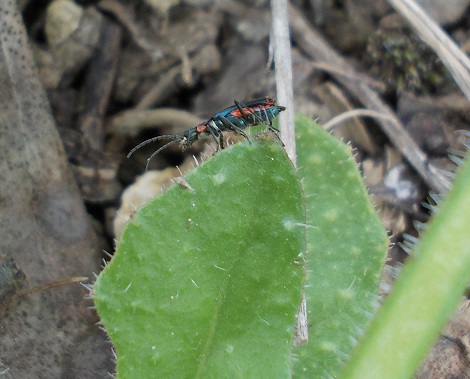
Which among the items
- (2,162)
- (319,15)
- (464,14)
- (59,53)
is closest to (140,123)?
(59,53)

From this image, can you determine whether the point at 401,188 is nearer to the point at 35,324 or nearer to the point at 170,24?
the point at 170,24

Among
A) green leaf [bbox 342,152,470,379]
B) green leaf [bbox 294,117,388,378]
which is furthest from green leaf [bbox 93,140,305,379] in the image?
green leaf [bbox 342,152,470,379]

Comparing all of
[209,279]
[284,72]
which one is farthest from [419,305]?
[284,72]

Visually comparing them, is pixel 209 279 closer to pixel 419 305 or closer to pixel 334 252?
pixel 334 252

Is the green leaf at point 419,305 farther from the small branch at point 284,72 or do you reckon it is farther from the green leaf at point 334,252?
the small branch at point 284,72

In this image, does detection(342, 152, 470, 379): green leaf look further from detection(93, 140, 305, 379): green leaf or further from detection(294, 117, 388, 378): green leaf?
detection(294, 117, 388, 378): green leaf

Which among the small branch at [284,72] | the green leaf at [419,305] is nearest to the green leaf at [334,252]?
the small branch at [284,72]
